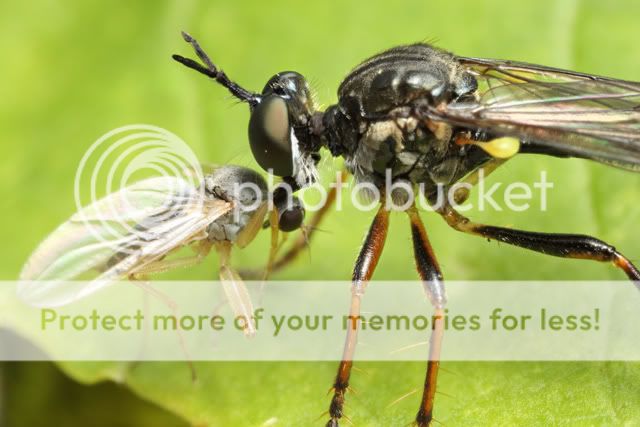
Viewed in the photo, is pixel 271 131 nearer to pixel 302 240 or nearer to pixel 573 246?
pixel 302 240

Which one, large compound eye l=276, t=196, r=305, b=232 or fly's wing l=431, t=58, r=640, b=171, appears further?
large compound eye l=276, t=196, r=305, b=232

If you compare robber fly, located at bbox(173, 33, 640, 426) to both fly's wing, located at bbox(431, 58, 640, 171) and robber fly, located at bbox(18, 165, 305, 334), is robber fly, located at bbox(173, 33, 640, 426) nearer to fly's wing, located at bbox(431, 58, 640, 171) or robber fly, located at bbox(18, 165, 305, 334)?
fly's wing, located at bbox(431, 58, 640, 171)

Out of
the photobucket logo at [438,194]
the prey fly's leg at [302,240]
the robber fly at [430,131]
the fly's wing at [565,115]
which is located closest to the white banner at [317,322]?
the prey fly's leg at [302,240]

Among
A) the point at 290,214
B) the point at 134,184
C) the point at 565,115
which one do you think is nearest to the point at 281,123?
the point at 290,214

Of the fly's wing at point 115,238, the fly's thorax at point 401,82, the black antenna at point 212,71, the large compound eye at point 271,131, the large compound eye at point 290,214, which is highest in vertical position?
the fly's thorax at point 401,82

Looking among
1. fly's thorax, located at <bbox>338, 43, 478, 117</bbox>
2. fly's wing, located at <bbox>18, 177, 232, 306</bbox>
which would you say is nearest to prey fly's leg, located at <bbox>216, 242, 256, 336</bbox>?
fly's wing, located at <bbox>18, 177, 232, 306</bbox>

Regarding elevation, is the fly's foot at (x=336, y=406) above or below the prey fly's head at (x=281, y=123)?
below

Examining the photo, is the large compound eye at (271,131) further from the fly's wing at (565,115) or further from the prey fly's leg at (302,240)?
the prey fly's leg at (302,240)
